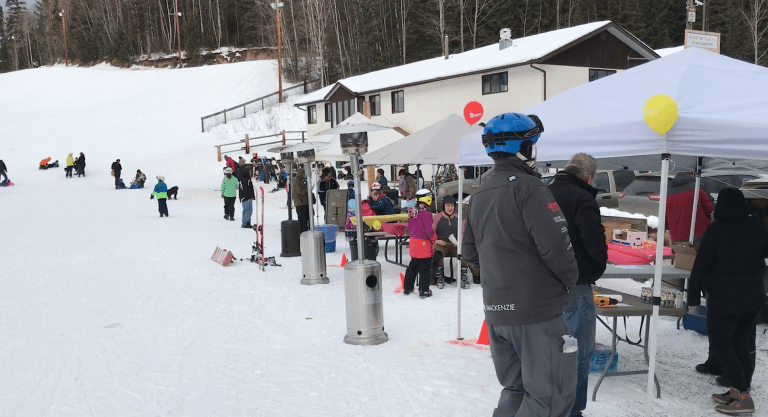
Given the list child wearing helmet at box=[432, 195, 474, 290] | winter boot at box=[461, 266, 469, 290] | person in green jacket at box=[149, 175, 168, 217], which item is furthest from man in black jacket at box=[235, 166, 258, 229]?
winter boot at box=[461, 266, 469, 290]

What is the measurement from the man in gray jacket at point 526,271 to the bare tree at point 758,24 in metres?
42.0

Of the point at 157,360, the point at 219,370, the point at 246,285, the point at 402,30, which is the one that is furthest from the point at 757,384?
the point at 402,30

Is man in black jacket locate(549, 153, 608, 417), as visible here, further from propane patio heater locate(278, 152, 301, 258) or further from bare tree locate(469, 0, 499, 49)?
bare tree locate(469, 0, 499, 49)

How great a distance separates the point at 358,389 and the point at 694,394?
107 inches

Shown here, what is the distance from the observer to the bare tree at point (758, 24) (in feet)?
127

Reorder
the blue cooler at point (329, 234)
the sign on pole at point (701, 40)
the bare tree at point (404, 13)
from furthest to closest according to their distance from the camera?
the bare tree at point (404, 13) → the blue cooler at point (329, 234) → the sign on pole at point (701, 40)

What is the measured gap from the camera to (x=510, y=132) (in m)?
3.12

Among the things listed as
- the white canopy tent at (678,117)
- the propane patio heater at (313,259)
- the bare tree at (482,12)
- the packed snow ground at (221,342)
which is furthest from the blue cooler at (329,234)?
the bare tree at (482,12)

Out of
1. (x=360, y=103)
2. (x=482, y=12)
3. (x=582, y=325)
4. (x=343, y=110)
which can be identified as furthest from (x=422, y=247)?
(x=482, y=12)

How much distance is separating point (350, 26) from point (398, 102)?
31605mm

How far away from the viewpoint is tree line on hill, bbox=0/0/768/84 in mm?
46188

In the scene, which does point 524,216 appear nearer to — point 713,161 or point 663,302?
point 663,302

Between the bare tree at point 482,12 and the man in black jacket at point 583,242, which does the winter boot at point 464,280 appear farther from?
the bare tree at point 482,12

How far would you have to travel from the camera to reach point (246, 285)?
9719 mm
